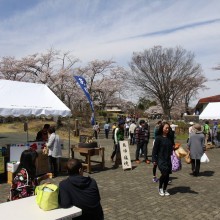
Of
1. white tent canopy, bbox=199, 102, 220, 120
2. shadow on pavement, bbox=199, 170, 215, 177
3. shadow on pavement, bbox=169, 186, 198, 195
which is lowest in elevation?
shadow on pavement, bbox=199, 170, 215, 177

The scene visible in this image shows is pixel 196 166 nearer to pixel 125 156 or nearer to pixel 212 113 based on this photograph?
pixel 125 156

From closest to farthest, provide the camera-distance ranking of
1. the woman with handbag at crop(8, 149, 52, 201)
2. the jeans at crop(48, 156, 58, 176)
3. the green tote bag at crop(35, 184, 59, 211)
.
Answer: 1. the green tote bag at crop(35, 184, 59, 211)
2. the woman with handbag at crop(8, 149, 52, 201)
3. the jeans at crop(48, 156, 58, 176)

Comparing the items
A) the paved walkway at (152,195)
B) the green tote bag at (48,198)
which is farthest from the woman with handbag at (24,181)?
the paved walkway at (152,195)

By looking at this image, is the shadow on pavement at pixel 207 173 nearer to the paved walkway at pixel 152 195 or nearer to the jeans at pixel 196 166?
the paved walkway at pixel 152 195

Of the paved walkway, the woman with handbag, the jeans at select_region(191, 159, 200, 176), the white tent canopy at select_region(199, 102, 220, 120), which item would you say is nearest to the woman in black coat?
the paved walkway

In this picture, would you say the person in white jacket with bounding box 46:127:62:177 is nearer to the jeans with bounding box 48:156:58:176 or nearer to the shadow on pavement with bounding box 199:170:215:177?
the jeans with bounding box 48:156:58:176

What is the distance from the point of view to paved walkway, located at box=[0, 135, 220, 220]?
6301 mm

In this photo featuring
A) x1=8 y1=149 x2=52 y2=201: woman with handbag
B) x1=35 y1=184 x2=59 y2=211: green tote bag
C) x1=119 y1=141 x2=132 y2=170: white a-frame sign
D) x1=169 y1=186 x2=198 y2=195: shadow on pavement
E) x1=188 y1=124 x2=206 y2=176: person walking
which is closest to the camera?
x1=35 y1=184 x2=59 y2=211: green tote bag

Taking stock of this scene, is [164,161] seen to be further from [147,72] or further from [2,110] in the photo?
[147,72]

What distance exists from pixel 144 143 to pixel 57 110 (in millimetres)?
4254

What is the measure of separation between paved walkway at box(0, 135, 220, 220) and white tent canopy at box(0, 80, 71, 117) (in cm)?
205

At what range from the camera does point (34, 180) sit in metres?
4.84

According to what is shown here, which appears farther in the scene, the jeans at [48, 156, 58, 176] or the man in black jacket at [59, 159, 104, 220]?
the jeans at [48, 156, 58, 176]

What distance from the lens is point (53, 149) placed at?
9.75 metres
